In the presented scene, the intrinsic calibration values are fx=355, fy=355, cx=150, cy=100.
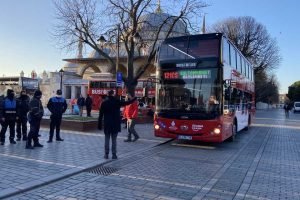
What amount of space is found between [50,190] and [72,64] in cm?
7323

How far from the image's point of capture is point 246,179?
7828mm

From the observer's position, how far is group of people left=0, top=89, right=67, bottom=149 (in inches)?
433

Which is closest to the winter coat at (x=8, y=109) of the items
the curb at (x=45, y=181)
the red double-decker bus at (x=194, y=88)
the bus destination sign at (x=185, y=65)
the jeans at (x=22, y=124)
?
the jeans at (x=22, y=124)

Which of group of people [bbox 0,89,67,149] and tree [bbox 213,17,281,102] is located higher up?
tree [bbox 213,17,281,102]

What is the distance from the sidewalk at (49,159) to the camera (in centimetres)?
680

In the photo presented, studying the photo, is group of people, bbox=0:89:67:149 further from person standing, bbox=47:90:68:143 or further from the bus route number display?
the bus route number display

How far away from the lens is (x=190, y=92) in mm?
12273

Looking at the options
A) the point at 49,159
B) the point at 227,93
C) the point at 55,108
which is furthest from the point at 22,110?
the point at 227,93

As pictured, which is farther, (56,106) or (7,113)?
(56,106)

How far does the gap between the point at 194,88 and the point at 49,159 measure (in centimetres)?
551

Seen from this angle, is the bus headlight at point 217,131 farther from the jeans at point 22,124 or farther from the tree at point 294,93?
the tree at point 294,93

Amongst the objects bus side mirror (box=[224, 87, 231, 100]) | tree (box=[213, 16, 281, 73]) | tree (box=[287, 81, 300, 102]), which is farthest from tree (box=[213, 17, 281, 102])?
tree (box=[287, 81, 300, 102])

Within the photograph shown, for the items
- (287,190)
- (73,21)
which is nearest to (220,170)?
(287,190)

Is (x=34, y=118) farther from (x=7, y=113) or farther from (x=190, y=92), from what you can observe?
(x=190, y=92)
